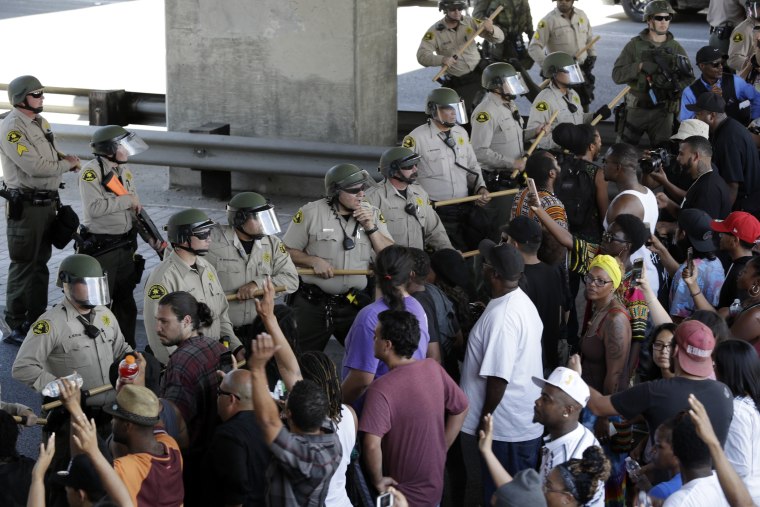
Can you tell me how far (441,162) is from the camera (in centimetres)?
976

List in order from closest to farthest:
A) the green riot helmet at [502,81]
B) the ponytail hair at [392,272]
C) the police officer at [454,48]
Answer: the ponytail hair at [392,272] < the green riot helmet at [502,81] < the police officer at [454,48]

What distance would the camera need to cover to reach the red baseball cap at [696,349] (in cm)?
548

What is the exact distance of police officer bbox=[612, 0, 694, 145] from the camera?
12195mm

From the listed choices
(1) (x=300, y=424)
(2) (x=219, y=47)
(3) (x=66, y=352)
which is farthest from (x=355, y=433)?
(2) (x=219, y=47)

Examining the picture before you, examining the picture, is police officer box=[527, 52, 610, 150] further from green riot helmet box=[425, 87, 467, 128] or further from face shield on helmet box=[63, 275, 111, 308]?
face shield on helmet box=[63, 275, 111, 308]

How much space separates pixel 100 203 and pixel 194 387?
301 cm

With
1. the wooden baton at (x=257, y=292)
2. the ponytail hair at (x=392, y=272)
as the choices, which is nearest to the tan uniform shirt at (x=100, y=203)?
the wooden baton at (x=257, y=292)

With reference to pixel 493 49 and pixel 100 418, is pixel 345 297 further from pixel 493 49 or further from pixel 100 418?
pixel 493 49

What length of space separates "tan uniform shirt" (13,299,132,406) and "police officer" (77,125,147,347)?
71.7 inches

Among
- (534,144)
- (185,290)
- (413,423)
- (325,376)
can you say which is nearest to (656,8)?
(534,144)

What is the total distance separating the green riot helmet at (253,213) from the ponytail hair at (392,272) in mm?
1348

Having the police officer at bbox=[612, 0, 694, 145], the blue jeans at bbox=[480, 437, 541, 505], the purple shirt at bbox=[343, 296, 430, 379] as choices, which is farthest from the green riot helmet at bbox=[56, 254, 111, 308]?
the police officer at bbox=[612, 0, 694, 145]

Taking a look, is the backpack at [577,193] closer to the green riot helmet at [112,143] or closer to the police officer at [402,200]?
the police officer at [402,200]

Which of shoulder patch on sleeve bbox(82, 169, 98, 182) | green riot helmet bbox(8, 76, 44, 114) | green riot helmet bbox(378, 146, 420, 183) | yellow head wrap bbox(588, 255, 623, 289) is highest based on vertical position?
green riot helmet bbox(8, 76, 44, 114)
